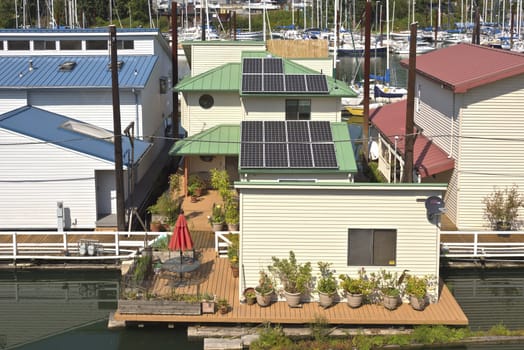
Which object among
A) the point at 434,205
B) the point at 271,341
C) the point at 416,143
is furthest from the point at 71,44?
the point at 434,205

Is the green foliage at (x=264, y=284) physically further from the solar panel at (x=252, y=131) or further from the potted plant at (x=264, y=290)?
the solar panel at (x=252, y=131)

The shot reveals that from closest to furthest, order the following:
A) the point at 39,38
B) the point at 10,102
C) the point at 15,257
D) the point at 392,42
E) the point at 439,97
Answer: the point at 15,257 → the point at 439,97 → the point at 10,102 → the point at 39,38 → the point at 392,42

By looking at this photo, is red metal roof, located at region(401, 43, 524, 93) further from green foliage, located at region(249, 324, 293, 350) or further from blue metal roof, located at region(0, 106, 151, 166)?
blue metal roof, located at region(0, 106, 151, 166)

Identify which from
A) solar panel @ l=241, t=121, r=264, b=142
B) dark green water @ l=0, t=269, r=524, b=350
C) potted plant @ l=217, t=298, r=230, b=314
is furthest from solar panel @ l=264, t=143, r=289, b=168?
potted plant @ l=217, t=298, r=230, b=314

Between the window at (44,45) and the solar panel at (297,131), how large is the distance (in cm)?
1394

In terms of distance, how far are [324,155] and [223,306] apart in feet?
27.4

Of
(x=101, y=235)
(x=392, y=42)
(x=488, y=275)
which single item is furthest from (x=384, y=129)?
(x=392, y=42)

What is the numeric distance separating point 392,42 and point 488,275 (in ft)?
301

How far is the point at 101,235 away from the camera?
25.4m

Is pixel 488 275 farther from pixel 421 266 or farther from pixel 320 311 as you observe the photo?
pixel 320 311

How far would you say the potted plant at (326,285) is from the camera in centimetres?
1862

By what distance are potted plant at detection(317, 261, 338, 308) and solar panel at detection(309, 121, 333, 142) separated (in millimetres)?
7877

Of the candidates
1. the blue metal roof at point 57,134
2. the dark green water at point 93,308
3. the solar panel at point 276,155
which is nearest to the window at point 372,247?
the dark green water at point 93,308

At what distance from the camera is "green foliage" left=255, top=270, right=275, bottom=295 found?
18.8m
